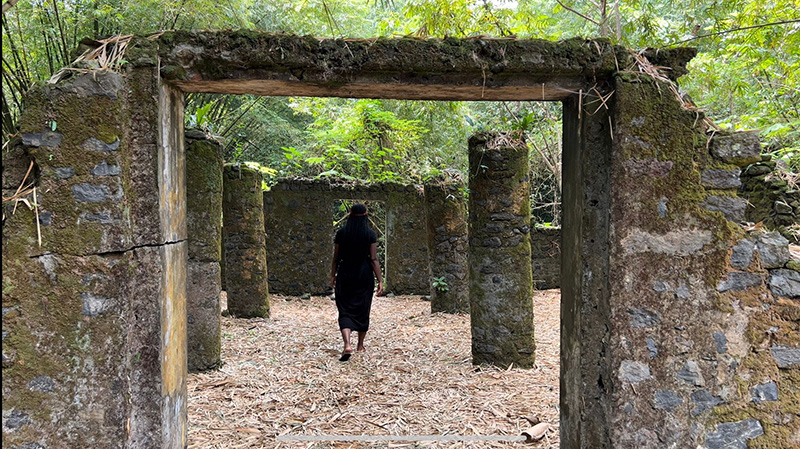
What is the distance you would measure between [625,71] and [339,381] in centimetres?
428

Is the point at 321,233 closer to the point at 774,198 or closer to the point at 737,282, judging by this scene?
the point at 774,198

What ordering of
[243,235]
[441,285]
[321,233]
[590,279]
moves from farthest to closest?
[321,233]
[441,285]
[243,235]
[590,279]

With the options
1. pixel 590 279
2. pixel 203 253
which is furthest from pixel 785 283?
pixel 203 253

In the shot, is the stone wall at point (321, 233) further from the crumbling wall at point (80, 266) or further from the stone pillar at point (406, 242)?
the crumbling wall at point (80, 266)

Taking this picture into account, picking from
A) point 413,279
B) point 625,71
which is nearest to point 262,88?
point 625,71

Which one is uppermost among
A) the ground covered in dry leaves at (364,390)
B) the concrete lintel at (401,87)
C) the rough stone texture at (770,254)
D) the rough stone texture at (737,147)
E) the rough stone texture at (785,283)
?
the concrete lintel at (401,87)

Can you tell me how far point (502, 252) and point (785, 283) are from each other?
10.00 feet

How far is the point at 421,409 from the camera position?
4.71m

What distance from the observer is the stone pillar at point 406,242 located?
1209cm

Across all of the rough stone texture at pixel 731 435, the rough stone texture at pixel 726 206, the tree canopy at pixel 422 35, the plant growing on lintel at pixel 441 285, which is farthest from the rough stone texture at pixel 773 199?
the plant growing on lintel at pixel 441 285

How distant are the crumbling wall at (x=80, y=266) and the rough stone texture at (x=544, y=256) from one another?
10580 mm

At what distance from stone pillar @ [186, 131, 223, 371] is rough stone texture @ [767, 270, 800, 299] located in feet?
16.3

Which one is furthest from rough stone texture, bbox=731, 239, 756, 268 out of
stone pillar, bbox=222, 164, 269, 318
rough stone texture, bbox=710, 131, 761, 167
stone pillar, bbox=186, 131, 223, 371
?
stone pillar, bbox=222, 164, 269, 318

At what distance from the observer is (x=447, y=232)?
27.9 ft
